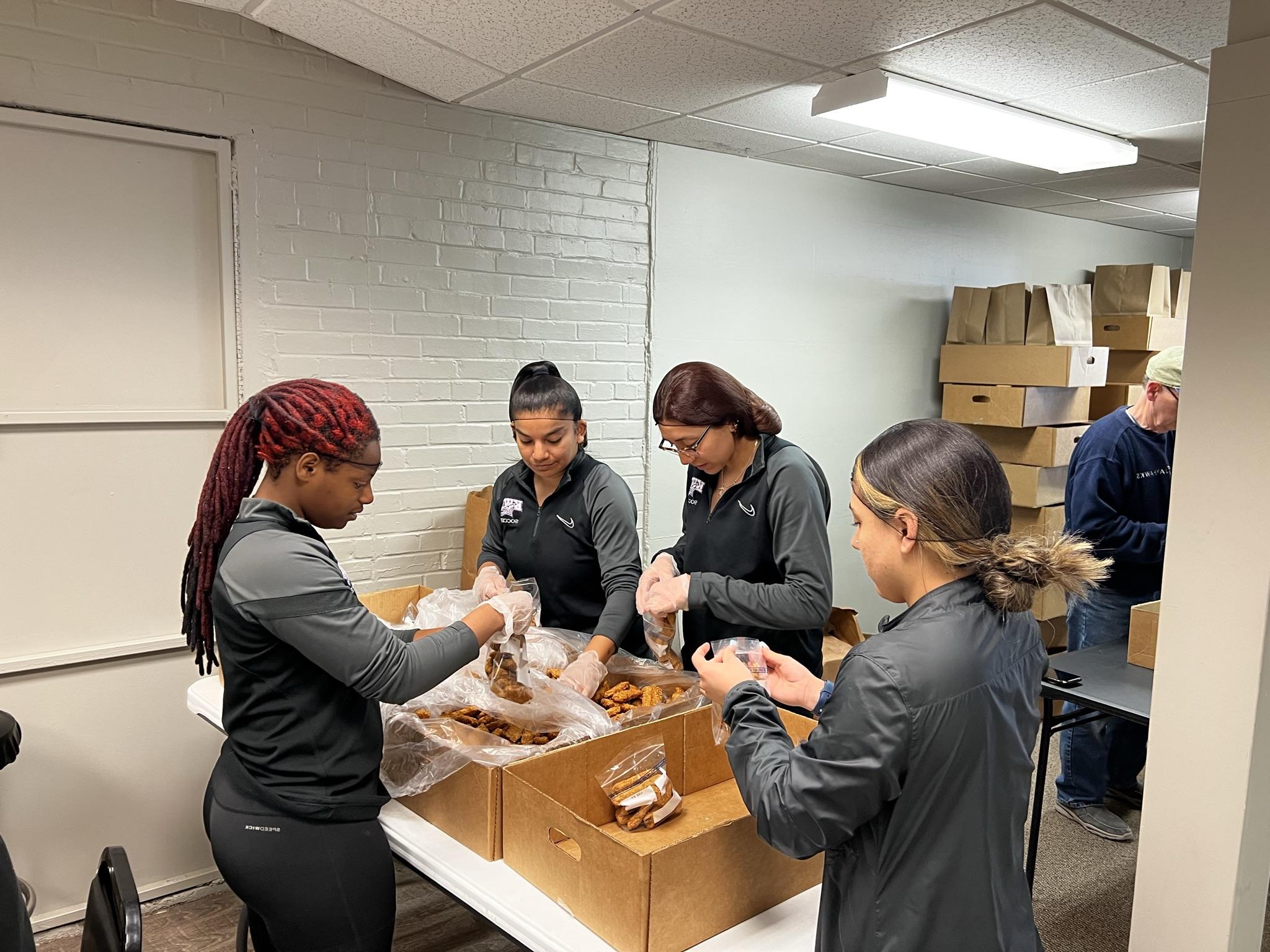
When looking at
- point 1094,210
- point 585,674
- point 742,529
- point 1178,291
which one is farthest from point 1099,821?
point 1094,210

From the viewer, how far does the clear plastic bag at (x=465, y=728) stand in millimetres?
1648

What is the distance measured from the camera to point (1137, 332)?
16.3ft

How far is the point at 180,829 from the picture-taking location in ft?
9.89

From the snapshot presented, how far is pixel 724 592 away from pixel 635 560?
0.37 m

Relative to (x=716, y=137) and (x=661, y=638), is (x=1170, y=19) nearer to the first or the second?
(x=716, y=137)

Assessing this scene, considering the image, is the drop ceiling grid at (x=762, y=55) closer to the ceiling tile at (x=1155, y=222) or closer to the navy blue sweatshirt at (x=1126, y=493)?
the navy blue sweatshirt at (x=1126, y=493)

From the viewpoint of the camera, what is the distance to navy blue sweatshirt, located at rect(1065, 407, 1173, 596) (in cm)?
316

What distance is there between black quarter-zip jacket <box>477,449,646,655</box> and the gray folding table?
3.55ft

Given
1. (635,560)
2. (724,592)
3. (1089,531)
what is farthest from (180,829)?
(1089,531)

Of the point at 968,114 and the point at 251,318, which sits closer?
the point at 251,318

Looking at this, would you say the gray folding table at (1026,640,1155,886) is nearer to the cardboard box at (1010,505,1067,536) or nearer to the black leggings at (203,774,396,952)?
the black leggings at (203,774,396,952)

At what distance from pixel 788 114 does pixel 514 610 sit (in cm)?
245

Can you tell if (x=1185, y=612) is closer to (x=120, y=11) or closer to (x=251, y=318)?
(x=251, y=318)

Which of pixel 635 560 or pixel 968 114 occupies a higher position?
pixel 968 114
